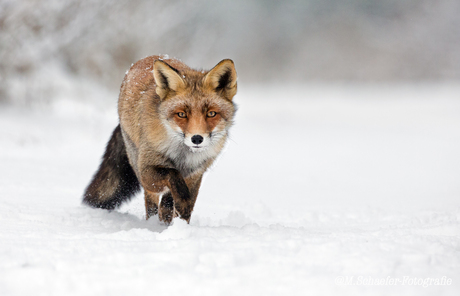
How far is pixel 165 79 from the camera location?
4.09 metres

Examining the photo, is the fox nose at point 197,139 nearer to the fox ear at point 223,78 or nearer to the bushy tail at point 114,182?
the fox ear at point 223,78

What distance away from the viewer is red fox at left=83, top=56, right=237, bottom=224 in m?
3.91

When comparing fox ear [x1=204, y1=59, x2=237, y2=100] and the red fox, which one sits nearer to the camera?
the red fox

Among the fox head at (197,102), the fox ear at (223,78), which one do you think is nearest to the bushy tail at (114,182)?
the fox head at (197,102)

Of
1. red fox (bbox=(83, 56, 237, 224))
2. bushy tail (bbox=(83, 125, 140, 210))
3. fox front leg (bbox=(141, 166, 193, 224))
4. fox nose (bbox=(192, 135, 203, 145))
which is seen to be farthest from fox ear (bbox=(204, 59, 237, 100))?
bushy tail (bbox=(83, 125, 140, 210))

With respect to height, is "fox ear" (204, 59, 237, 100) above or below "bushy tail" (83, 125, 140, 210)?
above

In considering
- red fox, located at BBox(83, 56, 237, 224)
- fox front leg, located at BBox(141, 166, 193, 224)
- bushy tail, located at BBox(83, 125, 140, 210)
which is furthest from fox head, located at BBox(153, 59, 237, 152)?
bushy tail, located at BBox(83, 125, 140, 210)

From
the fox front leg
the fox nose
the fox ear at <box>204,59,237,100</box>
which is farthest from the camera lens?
the fox ear at <box>204,59,237,100</box>

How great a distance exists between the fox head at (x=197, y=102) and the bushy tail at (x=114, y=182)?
1392 millimetres

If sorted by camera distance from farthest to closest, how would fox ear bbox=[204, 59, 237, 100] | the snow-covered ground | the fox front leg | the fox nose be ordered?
fox ear bbox=[204, 59, 237, 100] < the fox front leg < the fox nose < the snow-covered ground

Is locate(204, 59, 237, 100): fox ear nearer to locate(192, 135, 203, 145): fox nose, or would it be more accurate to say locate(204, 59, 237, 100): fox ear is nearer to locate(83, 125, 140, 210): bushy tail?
locate(192, 135, 203, 145): fox nose

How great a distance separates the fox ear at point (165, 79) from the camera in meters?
3.99

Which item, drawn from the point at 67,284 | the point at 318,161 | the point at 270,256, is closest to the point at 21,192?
the point at 67,284

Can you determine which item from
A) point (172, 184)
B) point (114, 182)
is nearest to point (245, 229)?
point (172, 184)
